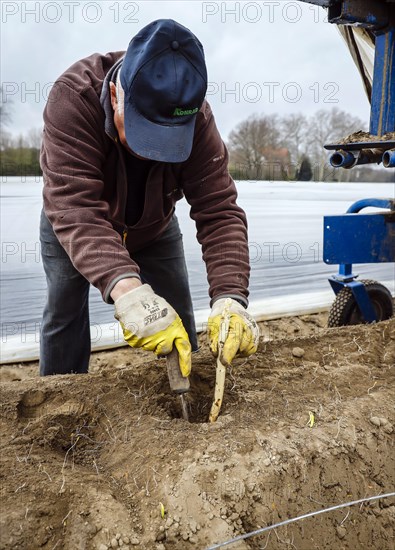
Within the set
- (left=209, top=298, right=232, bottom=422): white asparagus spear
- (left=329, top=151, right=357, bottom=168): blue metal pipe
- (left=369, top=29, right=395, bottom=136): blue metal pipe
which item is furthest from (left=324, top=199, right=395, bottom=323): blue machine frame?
(left=209, top=298, right=232, bottom=422): white asparagus spear

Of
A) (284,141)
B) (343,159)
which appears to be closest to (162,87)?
(343,159)

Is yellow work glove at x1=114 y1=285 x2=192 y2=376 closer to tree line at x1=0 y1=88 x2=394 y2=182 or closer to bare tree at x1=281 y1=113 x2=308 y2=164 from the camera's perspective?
tree line at x1=0 y1=88 x2=394 y2=182

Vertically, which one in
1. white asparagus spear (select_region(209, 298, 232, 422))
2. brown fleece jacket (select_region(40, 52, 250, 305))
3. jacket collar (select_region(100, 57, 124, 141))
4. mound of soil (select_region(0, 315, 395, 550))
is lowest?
mound of soil (select_region(0, 315, 395, 550))

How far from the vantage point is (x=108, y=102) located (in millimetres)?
1752

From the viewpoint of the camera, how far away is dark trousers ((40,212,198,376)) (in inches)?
88.7

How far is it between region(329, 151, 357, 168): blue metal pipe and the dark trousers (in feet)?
3.16

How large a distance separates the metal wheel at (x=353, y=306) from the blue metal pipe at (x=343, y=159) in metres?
0.92

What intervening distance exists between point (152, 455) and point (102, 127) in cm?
115

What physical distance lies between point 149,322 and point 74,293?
75cm

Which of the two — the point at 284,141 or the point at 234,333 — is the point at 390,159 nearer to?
the point at 234,333

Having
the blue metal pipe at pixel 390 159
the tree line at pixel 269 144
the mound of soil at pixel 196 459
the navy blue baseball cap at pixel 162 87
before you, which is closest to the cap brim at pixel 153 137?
the navy blue baseball cap at pixel 162 87


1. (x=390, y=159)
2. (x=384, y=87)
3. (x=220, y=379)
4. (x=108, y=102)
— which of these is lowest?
(x=220, y=379)

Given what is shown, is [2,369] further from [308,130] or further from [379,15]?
[308,130]

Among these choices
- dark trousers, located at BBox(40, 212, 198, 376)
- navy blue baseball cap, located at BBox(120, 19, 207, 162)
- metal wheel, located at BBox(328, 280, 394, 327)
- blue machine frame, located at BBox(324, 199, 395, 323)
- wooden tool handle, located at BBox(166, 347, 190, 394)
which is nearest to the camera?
navy blue baseball cap, located at BBox(120, 19, 207, 162)
